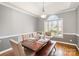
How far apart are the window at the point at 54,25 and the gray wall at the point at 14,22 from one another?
253 mm

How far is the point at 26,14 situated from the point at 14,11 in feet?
0.70

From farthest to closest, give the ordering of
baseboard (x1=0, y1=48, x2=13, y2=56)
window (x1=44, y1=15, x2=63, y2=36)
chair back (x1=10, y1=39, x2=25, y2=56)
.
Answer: window (x1=44, y1=15, x2=63, y2=36), chair back (x1=10, y1=39, x2=25, y2=56), baseboard (x1=0, y1=48, x2=13, y2=56)

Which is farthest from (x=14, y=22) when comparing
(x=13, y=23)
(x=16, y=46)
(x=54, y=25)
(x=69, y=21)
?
(x=69, y=21)

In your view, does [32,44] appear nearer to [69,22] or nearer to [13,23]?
[13,23]

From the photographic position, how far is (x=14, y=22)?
1.33m

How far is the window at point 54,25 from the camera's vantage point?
1363mm

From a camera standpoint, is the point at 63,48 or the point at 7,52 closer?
the point at 7,52

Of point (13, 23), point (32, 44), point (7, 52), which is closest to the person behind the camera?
point (7, 52)

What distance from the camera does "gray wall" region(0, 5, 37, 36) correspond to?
1258mm

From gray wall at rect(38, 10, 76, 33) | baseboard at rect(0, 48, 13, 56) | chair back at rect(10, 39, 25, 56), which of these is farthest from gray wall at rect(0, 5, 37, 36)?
gray wall at rect(38, 10, 76, 33)

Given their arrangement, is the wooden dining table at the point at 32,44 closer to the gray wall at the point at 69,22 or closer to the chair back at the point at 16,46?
the chair back at the point at 16,46

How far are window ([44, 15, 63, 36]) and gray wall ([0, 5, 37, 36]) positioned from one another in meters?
0.25

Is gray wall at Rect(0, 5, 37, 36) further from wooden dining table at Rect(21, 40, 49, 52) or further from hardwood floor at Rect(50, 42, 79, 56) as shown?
hardwood floor at Rect(50, 42, 79, 56)

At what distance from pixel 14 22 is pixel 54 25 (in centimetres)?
73
